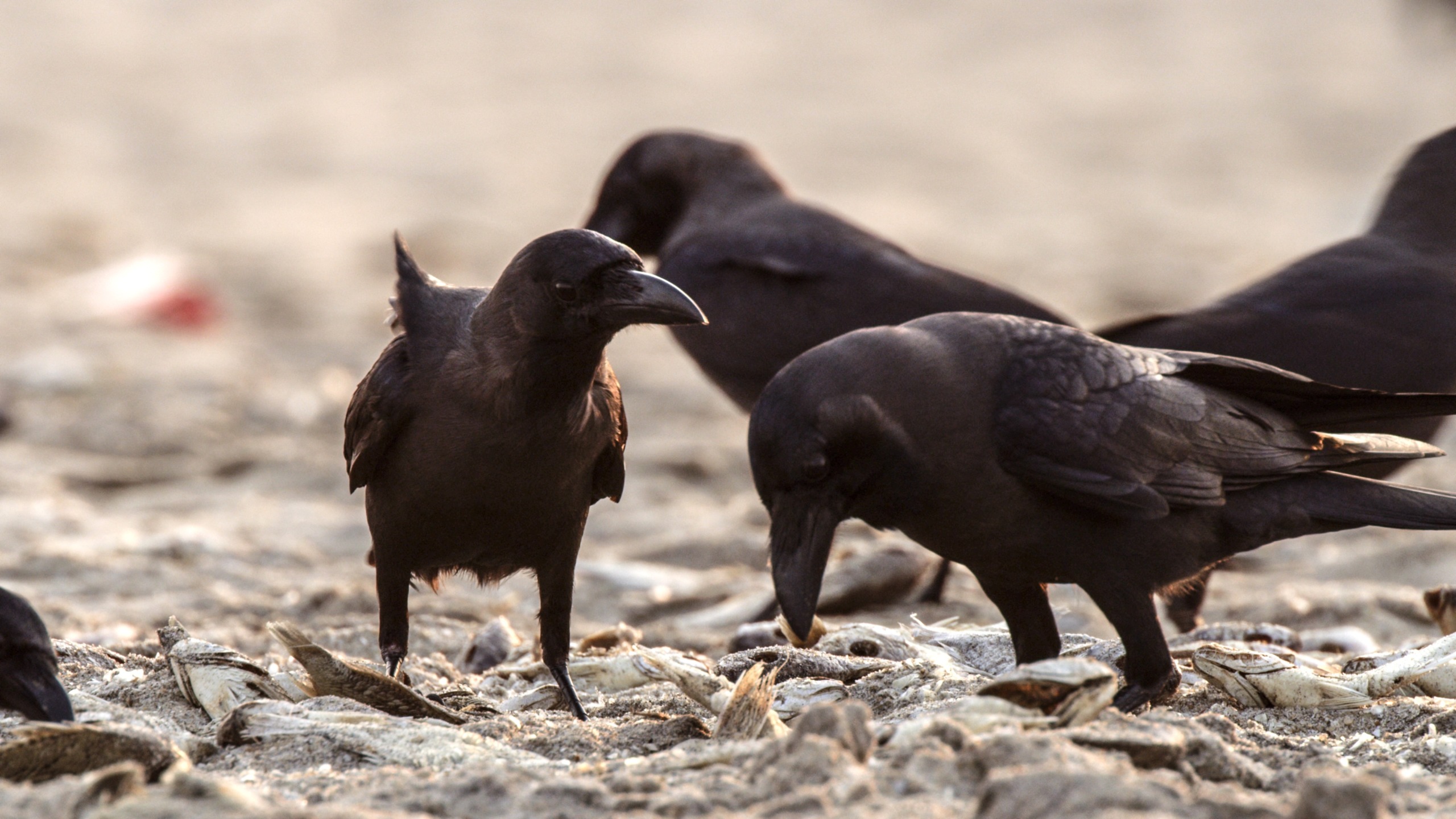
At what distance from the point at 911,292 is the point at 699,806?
9.61 feet

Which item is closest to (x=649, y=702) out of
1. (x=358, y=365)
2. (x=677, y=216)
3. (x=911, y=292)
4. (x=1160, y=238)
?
(x=911, y=292)

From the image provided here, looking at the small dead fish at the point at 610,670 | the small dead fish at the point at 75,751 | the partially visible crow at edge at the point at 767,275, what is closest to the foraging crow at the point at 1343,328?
the partially visible crow at edge at the point at 767,275

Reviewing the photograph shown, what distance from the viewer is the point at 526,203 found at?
13.7m

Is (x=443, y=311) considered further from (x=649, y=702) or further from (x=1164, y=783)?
(x=1164, y=783)

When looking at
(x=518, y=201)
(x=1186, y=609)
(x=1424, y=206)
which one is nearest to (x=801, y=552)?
(x=1186, y=609)

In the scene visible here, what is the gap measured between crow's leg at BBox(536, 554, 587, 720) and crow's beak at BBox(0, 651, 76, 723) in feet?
3.88

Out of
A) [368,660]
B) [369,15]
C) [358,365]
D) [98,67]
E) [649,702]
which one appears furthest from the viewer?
[369,15]

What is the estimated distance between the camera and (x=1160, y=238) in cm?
1267

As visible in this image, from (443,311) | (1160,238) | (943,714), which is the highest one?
(443,311)

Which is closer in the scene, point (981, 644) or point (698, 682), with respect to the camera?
point (698, 682)

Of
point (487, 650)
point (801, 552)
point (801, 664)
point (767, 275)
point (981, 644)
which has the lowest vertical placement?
point (487, 650)

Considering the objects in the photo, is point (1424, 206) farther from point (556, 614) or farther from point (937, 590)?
point (556, 614)

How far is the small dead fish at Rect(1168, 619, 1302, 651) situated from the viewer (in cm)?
419

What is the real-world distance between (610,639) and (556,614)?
16.3 inches
